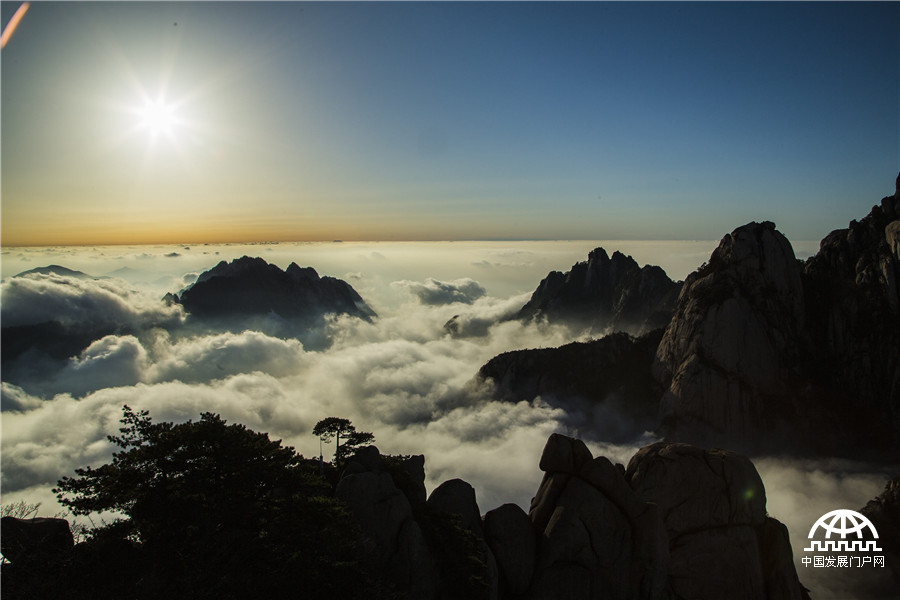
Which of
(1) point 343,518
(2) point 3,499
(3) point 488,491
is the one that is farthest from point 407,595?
(2) point 3,499

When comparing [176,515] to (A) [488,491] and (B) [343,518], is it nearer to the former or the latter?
(B) [343,518]

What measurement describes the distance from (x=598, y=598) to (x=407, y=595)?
35.3 ft

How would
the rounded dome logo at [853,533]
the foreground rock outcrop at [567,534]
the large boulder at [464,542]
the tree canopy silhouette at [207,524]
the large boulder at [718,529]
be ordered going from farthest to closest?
1. the rounded dome logo at [853,533]
2. the large boulder at [718,529]
3. the large boulder at [464,542]
4. the foreground rock outcrop at [567,534]
5. the tree canopy silhouette at [207,524]

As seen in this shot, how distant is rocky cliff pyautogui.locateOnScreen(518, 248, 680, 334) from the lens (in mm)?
159375

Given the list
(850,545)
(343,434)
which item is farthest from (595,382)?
→ (343,434)

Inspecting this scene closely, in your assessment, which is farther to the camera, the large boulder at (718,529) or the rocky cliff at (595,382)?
the rocky cliff at (595,382)

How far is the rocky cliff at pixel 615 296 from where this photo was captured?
159375 mm

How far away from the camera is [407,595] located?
1888cm

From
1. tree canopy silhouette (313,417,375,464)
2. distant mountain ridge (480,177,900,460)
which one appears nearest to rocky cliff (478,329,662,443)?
distant mountain ridge (480,177,900,460)

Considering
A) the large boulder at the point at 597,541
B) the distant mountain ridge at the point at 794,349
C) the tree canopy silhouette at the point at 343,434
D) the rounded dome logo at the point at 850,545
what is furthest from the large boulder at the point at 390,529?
the distant mountain ridge at the point at 794,349

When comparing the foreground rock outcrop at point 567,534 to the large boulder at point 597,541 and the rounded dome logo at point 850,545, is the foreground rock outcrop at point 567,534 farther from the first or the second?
the rounded dome logo at point 850,545

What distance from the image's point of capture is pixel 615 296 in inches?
7136

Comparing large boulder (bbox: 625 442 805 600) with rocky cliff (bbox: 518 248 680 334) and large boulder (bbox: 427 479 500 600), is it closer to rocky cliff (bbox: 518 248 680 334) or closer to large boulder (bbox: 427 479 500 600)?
large boulder (bbox: 427 479 500 600)

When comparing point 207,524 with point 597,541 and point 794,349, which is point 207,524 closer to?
point 597,541
